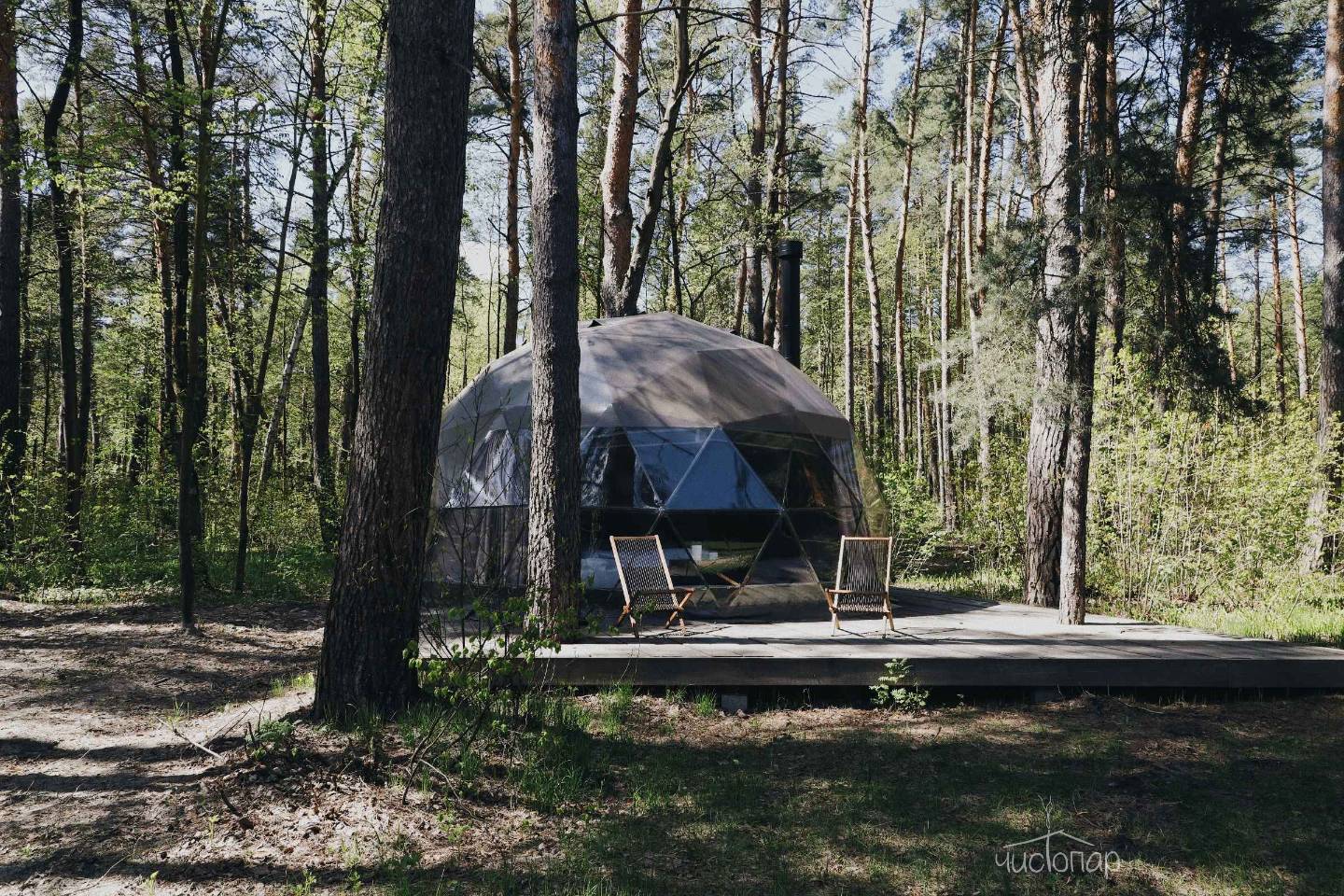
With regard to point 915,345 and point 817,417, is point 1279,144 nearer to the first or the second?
point 817,417

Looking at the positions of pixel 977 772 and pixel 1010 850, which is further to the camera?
pixel 977 772

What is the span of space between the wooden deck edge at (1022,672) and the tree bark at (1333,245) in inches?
198

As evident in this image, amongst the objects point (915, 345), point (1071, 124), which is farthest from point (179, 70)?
point (915, 345)

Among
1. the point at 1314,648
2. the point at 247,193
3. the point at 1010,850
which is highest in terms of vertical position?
the point at 247,193

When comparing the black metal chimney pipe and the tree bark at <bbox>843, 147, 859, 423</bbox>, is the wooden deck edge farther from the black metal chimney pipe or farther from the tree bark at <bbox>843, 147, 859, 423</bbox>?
the tree bark at <bbox>843, 147, 859, 423</bbox>

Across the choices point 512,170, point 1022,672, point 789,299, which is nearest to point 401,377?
point 1022,672

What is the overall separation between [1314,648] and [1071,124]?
4.22 metres

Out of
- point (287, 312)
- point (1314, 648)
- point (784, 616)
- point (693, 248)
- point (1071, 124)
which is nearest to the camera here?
point (1314, 648)

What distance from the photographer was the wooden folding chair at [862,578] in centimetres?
616

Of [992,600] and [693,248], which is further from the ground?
[693,248]

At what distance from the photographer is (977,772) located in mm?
3910

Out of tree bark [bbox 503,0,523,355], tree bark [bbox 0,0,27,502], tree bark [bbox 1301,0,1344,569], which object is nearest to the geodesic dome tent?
tree bark [bbox 0,0,27,502]

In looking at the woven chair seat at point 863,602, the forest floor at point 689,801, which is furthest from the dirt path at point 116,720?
the woven chair seat at point 863,602

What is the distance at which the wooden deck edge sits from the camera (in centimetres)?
492
